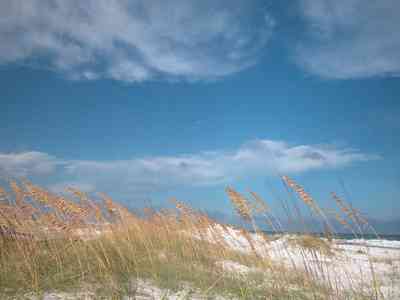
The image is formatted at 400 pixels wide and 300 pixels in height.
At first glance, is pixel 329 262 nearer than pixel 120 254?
No

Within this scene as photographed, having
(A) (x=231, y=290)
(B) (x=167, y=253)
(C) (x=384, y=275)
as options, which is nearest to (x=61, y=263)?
(B) (x=167, y=253)

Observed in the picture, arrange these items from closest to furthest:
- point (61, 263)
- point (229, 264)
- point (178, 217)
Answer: point (61, 263) < point (229, 264) < point (178, 217)

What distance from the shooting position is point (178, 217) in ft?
22.5

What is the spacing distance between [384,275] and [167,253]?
18.9ft

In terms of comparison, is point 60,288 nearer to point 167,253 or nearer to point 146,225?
point 167,253

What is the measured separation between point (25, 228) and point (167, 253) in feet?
8.30

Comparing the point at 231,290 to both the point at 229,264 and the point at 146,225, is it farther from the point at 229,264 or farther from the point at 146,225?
the point at 146,225

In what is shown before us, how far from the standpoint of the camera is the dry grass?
14.0 feet

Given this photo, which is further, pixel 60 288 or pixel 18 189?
pixel 18 189

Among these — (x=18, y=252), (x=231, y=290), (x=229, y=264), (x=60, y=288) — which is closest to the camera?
(x=60, y=288)

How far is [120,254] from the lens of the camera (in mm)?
5062

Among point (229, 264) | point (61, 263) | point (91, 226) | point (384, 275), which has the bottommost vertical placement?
point (384, 275)

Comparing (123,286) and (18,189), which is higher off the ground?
(18,189)

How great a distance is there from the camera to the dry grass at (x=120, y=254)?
426 centimetres
